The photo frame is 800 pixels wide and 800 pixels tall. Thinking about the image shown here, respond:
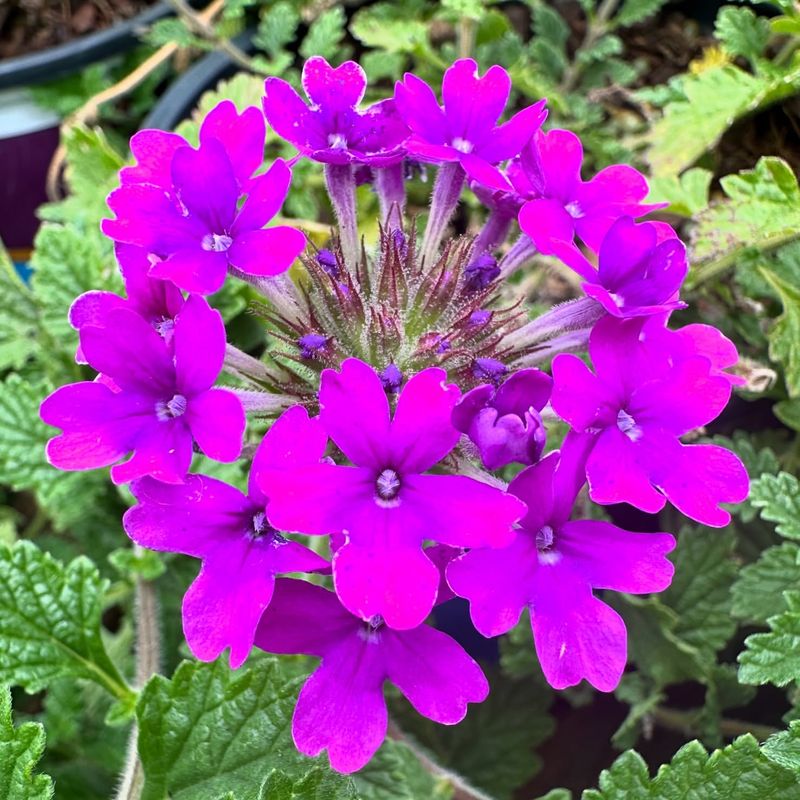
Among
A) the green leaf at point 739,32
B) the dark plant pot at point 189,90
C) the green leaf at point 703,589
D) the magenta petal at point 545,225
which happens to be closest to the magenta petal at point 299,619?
the magenta petal at point 545,225

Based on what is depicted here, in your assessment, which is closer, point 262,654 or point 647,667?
Answer: point 262,654

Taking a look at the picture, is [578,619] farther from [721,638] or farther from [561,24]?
[561,24]

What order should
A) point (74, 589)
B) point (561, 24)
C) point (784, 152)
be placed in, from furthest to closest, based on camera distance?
point (561, 24) < point (784, 152) < point (74, 589)

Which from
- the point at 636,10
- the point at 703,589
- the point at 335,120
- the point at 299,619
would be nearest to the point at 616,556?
the point at 299,619

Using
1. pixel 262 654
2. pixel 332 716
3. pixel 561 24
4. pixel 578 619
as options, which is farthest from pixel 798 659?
pixel 561 24

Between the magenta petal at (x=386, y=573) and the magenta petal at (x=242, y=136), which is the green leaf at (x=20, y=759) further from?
the magenta petal at (x=242, y=136)

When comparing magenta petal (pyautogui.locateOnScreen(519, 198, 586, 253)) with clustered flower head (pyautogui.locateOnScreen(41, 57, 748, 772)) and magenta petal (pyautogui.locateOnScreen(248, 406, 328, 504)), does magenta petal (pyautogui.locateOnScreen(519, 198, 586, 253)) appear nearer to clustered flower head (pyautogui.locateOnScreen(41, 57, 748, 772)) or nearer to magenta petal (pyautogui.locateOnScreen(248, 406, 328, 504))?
clustered flower head (pyautogui.locateOnScreen(41, 57, 748, 772))
